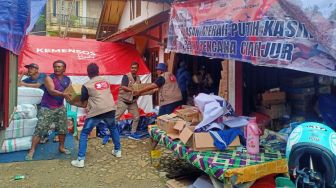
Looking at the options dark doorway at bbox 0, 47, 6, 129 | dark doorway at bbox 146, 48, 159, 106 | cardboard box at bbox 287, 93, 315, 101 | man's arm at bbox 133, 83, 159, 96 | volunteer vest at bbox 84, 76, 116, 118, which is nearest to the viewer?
dark doorway at bbox 0, 47, 6, 129

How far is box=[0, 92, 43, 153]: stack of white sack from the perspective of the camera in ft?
19.5

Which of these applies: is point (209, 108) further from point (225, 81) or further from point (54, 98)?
point (54, 98)

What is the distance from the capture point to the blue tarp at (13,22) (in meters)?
3.35

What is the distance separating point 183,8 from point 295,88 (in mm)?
2326

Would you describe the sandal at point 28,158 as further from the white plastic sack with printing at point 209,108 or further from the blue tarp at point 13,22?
the white plastic sack with printing at point 209,108

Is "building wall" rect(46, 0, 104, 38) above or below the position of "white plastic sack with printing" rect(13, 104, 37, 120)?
above

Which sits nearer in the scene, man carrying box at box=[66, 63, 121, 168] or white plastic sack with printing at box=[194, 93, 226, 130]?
white plastic sack with printing at box=[194, 93, 226, 130]

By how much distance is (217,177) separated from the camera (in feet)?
11.4

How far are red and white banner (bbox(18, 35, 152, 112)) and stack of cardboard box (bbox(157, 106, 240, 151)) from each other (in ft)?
15.8

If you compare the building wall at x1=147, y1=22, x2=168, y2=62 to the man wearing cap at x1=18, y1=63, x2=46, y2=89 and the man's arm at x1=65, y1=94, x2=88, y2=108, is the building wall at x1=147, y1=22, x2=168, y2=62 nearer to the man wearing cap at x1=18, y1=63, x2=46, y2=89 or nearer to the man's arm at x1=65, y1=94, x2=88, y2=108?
the man wearing cap at x1=18, y1=63, x2=46, y2=89

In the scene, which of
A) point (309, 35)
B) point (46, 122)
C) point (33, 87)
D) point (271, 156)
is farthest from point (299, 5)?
point (33, 87)

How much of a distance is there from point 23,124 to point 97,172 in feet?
6.67

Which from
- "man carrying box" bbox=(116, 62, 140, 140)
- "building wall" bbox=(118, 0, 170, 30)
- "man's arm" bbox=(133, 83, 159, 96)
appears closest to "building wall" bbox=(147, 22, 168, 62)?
"building wall" bbox=(118, 0, 170, 30)

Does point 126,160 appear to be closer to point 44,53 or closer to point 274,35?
point 274,35
